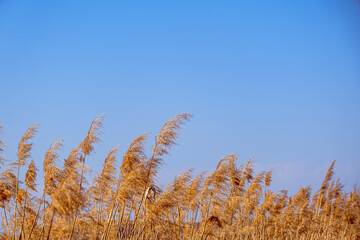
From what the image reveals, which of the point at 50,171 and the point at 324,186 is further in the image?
the point at 324,186

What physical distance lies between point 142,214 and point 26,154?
8.35 feet

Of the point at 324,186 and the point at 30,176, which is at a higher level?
the point at 324,186

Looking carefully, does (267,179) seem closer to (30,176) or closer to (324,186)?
(324,186)

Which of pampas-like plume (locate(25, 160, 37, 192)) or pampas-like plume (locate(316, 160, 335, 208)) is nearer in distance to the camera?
pampas-like plume (locate(25, 160, 37, 192))

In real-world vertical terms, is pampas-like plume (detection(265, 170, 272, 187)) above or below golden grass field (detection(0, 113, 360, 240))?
above

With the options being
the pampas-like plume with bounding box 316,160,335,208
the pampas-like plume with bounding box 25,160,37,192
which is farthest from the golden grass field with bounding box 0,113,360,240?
the pampas-like plume with bounding box 316,160,335,208

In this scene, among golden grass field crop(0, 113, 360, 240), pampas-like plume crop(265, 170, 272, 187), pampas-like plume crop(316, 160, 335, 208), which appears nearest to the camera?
golden grass field crop(0, 113, 360, 240)

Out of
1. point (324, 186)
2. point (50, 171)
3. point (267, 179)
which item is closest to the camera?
point (50, 171)

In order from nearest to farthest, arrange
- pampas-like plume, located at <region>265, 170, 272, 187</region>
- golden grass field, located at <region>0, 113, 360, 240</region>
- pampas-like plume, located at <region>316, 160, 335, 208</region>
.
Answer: golden grass field, located at <region>0, 113, 360, 240</region>, pampas-like plume, located at <region>265, 170, 272, 187</region>, pampas-like plume, located at <region>316, 160, 335, 208</region>

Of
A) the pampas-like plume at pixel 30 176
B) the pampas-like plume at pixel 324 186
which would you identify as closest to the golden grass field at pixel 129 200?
the pampas-like plume at pixel 30 176

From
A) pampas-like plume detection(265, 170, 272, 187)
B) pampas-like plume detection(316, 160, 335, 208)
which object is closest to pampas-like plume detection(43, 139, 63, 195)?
pampas-like plume detection(265, 170, 272, 187)

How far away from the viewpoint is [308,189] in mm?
16641

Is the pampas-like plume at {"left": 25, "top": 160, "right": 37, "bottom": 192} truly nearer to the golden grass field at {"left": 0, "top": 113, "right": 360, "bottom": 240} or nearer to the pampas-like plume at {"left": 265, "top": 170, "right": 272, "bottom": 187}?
the golden grass field at {"left": 0, "top": 113, "right": 360, "bottom": 240}

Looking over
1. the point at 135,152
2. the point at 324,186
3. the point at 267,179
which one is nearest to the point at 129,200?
the point at 135,152
